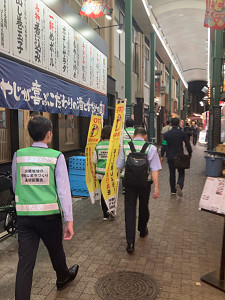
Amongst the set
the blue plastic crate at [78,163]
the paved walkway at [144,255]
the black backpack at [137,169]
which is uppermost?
the black backpack at [137,169]

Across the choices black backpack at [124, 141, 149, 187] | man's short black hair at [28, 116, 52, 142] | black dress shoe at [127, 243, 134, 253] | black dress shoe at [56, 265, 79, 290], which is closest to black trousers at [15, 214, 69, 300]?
black dress shoe at [56, 265, 79, 290]

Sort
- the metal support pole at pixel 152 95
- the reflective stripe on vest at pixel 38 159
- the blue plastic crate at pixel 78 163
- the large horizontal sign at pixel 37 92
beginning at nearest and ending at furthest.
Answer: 1. the reflective stripe on vest at pixel 38 159
2. the large horizontal sign at pixel 37 92
3. the blue plastic crate at pixel 78 163
4. the metal support pole at pixel 152 95

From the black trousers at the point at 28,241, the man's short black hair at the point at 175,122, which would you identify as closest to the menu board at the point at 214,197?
the black trousers at the point at 28,241

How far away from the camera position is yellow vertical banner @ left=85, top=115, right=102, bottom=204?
6629mm

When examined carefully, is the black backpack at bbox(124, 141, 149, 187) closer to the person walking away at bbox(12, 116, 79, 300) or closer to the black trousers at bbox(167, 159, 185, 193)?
the person walking away at bbox(12, 116, 79, 300)

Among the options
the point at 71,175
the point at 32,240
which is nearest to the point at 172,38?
the point at 71,175

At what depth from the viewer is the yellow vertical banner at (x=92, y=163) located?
21.7 ft

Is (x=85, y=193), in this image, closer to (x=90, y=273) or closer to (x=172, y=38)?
(x=90, y=273)

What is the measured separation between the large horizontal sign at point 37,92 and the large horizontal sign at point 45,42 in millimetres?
252

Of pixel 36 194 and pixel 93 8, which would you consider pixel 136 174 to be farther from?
pixel 93 8

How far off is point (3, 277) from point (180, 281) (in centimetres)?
236

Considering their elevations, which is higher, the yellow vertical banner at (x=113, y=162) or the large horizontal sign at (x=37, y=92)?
the large horizontal sign at (x=37, y=92)

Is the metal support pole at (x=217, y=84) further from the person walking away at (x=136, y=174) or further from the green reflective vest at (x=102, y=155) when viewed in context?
the person walking away at (x=136, y=174)

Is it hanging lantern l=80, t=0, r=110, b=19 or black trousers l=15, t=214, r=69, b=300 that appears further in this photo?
hanging lantern l=80, t=0, r=110, b=19
